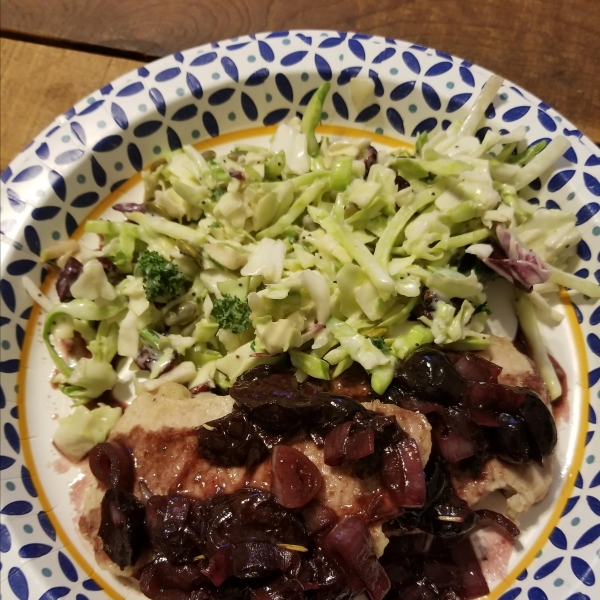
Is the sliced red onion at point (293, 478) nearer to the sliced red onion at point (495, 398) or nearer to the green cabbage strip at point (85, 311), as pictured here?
the sliced red onion at point (495, 398)

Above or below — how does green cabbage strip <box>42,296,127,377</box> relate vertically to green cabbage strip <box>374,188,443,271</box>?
below

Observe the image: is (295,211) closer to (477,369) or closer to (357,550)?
(477,369)

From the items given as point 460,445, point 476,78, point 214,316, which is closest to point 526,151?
point 476,78

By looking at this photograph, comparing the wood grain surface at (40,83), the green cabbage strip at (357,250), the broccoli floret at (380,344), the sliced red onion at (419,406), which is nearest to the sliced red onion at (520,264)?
the green cabbage strip at (357,250)

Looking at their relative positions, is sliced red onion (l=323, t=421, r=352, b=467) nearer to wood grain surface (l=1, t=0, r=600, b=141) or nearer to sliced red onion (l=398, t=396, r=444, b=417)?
sliced red onion (l=398, t=396, r=444, b=417)

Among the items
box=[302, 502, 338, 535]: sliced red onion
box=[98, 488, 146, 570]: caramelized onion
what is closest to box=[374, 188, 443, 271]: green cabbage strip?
box=[302, 502, 338, 535]: sliced red onion

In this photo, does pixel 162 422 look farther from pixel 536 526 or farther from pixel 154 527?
pixel 536 526

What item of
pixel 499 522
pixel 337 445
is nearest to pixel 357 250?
pixel 337 445
